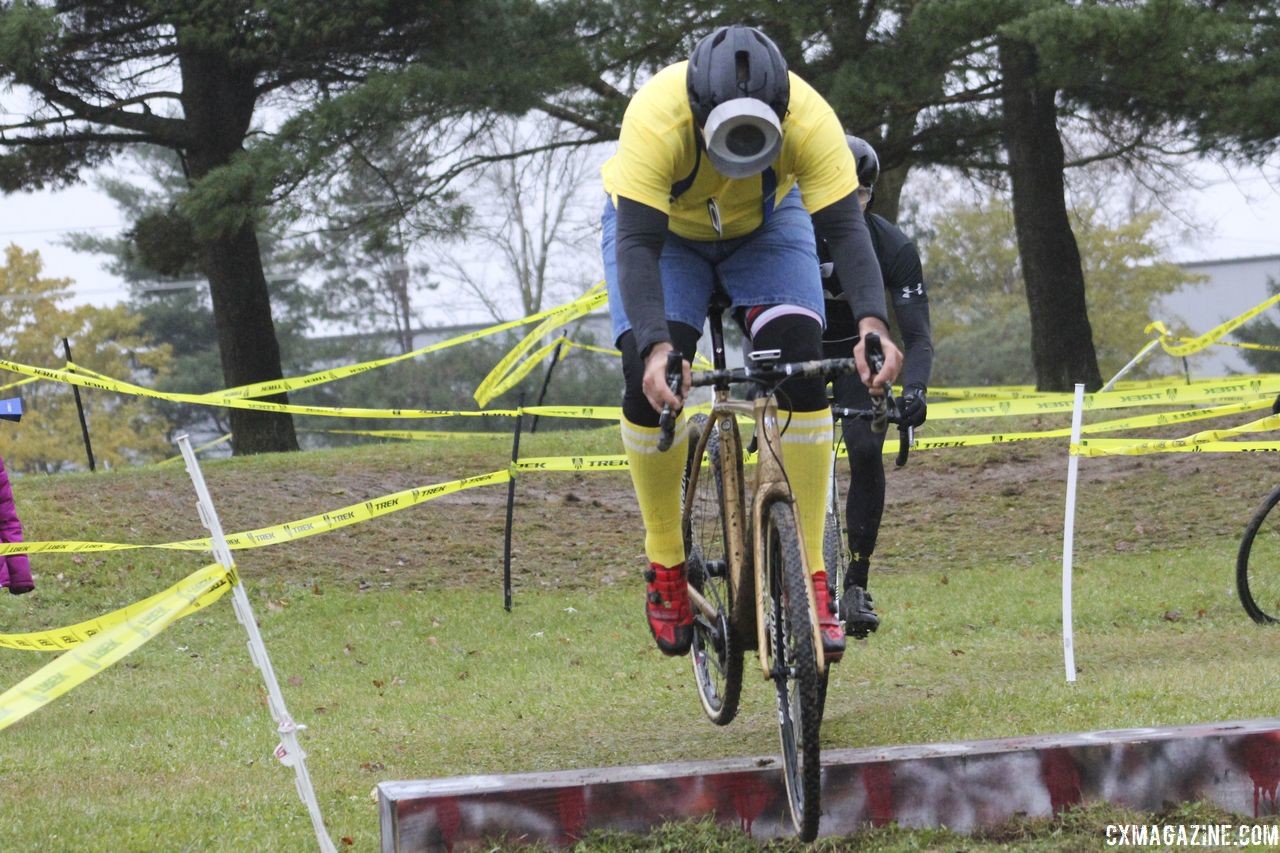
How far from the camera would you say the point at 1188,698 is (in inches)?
226

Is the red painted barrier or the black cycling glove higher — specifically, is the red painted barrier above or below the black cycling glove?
below

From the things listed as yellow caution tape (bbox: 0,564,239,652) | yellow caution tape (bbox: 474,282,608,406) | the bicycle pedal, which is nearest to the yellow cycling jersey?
the bicycle pedal

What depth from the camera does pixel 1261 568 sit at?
33.2 feet

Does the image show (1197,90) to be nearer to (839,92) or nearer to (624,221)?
(839,92)

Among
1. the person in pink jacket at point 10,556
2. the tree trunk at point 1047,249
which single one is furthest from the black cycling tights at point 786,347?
the tree trunk at point 1047,249

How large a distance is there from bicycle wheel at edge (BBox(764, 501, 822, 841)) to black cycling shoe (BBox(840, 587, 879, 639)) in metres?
1.64

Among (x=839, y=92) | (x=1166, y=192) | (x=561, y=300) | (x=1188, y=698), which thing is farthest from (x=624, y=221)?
(x=561, y=300)

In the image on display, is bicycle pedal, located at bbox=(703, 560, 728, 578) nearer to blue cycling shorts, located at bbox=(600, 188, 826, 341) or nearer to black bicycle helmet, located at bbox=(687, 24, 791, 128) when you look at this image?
blue cycling shorts, located at bbox=(600, 188, 826, 341)

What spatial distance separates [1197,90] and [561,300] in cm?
2368

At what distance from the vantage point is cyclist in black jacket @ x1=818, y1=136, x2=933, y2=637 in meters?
6.29

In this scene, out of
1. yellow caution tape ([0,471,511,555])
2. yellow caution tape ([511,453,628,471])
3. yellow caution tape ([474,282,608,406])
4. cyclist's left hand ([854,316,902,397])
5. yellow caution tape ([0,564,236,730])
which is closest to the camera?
yellow caution tape ([0,564,236,730])

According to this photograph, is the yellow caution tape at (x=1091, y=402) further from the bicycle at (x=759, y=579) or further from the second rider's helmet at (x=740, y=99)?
the second rider's helmet at (x=740, y=99)

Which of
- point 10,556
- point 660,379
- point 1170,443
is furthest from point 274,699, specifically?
point 1170,443

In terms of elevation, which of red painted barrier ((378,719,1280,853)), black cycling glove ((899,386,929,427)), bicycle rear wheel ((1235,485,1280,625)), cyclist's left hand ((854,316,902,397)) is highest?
cyclist's left hand ((854,316,902,397))
